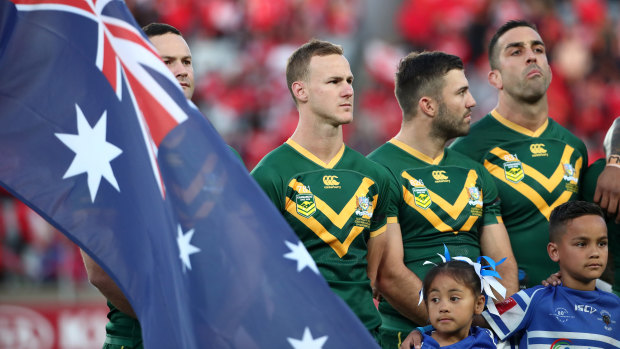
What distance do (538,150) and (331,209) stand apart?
1.28 m

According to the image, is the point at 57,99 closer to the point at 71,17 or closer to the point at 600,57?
the point at 71,17

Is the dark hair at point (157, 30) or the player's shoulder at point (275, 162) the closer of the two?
the player's shoulder at point (275, 162)

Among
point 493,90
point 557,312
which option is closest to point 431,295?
point 557,312

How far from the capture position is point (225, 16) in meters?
12.7

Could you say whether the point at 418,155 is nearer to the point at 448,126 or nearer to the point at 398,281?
the point at 448,126

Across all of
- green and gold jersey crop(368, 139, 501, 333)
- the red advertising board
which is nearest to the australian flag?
green and gold jersey crop(368, 139, 501, 333)

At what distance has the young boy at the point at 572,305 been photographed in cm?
372

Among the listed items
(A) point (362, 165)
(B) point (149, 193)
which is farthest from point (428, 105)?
(B) point (149, 193)

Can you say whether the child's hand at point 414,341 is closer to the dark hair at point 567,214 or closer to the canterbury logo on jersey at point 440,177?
the dark hair at point 567,214

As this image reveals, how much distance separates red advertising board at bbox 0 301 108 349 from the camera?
8203 millimetres

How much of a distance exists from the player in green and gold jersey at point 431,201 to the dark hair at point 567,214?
390 millimetres

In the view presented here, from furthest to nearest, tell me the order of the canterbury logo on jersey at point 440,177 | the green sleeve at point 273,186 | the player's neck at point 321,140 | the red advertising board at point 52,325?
the red advertising board at point 52,325 → the canterbury logo on jersey at point 440,177 → the player's neck at point 321,140 → the green sleeve at point 273,186

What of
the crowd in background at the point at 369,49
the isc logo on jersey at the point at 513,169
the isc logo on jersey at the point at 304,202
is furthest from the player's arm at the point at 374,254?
the crowd in background at the point at 369,49

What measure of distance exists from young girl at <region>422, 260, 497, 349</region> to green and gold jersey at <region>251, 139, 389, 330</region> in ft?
1.32
